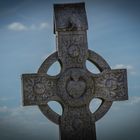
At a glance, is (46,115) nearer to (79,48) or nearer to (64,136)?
(64,136)

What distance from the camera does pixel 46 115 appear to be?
10727 millimetres

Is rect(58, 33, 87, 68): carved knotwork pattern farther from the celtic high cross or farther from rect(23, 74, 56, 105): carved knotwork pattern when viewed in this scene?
rect(23, 74, 56, 105): carved knotwork pattern

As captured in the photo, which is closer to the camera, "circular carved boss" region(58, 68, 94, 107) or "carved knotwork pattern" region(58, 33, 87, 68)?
"circular carved boss" region(58, 68, 94, 107)

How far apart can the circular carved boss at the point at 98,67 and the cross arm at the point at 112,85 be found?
12 centimetres

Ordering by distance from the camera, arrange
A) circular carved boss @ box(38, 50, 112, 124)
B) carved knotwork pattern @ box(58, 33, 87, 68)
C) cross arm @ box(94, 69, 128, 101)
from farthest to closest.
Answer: cross arm @ box(94, 69, 128, 101) → carved knotwork pattern @ box(58, 33, 87, 68) → circular carved boss @ box(38, 50, 112, 124)

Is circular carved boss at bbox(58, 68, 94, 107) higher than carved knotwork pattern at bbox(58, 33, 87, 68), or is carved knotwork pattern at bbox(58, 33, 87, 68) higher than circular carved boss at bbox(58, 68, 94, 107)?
carved knotwork pattern at bbox(58, 33, 87, 68)

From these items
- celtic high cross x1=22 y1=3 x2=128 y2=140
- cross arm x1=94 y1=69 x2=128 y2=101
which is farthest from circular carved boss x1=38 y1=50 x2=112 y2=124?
cross arm x1=94 y1=69 x2=128 y2=101

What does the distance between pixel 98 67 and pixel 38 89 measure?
127 cm

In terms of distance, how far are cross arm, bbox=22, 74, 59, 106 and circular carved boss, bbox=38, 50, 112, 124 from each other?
13 cm

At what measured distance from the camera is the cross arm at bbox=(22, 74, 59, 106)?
10.8m

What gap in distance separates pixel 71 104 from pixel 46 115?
0.53 m

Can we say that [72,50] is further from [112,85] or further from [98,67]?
[112,85]

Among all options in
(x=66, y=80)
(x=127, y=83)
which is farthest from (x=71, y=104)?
(x=127, y=83)

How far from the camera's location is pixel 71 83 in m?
10.8
